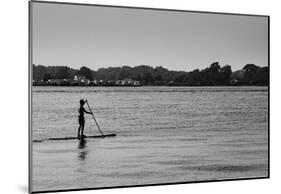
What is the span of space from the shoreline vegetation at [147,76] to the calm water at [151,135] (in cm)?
6

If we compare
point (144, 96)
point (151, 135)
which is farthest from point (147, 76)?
point (151, 135)

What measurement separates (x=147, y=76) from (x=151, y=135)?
0.60 m

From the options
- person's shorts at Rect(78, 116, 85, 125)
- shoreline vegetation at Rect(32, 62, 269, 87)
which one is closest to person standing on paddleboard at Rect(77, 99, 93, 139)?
person's shorts at Rect(78, 116, 85, 125)

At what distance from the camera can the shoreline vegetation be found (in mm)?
5445

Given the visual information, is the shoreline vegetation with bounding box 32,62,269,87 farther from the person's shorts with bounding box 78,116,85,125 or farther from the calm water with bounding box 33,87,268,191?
the person's shorts with bounding box 78,116,85,125

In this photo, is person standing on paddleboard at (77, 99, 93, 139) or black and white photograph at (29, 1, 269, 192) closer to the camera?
black and white photograph at (29, 1, 269, 192)

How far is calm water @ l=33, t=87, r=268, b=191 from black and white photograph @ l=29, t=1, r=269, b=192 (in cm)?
1

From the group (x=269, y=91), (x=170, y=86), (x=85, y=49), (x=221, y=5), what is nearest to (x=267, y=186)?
(x=269, y=91)

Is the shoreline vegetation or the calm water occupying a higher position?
the shoreline vegetation

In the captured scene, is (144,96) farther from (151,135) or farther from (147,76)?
(151,135)

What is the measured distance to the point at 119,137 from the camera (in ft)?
18.6

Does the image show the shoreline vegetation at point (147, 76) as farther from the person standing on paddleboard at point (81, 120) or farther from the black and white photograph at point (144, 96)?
the person standing on paddleboard at point (81, 120)

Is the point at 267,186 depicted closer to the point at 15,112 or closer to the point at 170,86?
the point at 170,86

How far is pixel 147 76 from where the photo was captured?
5.79 meters
